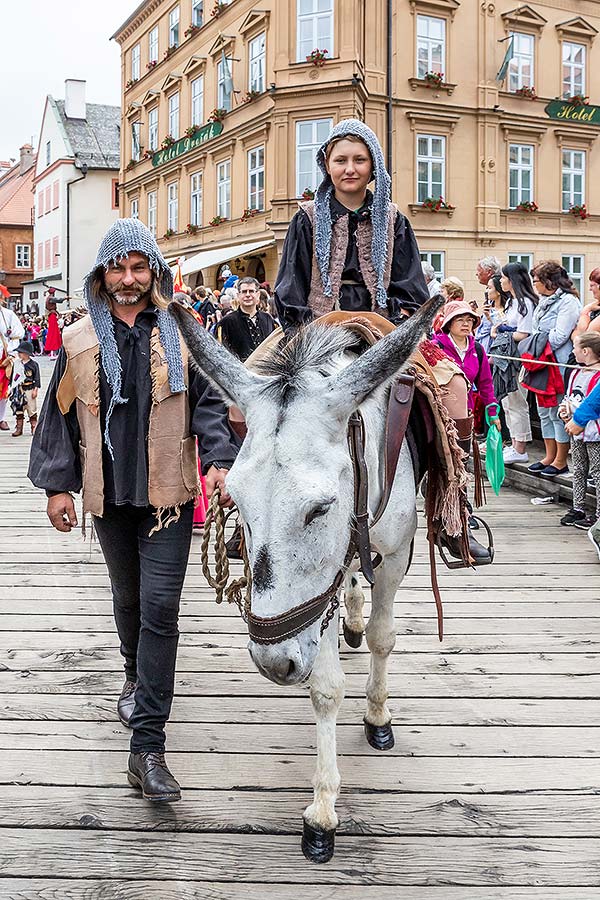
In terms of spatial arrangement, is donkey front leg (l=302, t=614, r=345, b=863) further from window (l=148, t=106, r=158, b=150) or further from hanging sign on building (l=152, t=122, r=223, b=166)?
window (l=148, t=106, r=158, b=150)

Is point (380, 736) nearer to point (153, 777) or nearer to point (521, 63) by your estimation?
point (153, 777)

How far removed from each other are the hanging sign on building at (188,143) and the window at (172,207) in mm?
1039

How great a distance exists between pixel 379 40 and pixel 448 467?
23161mm

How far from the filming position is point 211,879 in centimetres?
264

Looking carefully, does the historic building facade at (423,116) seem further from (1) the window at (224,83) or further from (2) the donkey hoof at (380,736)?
(2) the donkey hoof at (380,736)

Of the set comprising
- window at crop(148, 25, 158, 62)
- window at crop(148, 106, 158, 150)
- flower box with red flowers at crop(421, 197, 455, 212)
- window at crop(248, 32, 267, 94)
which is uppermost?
window at crop(148, 25, 158, 62)

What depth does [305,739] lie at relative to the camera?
3566mm

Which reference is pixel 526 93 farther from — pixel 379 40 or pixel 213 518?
pixel 213 518

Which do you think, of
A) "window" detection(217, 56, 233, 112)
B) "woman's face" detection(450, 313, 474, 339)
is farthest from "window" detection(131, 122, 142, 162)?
"woman's face" detection(450, 313, 474, 339)

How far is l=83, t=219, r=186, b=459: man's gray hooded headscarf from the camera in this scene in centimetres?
318

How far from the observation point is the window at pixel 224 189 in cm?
2744

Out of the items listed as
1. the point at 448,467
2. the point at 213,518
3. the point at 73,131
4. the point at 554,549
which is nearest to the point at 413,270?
the point at 448,467

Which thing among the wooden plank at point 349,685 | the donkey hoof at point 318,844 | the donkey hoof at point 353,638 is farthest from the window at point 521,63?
the donkey hoof at point 318,844

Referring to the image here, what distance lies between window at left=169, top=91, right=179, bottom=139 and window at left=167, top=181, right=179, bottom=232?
1.86 meters
